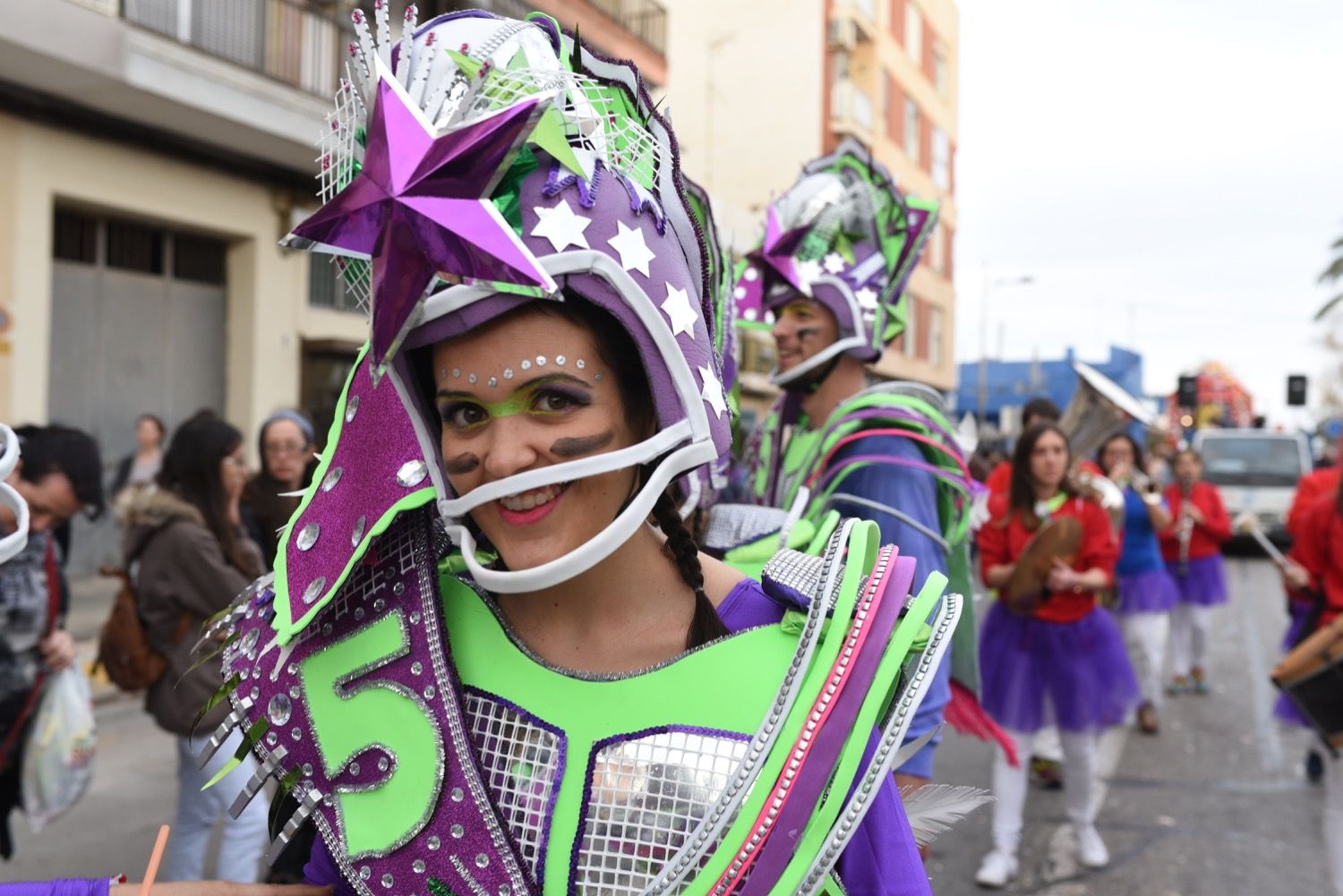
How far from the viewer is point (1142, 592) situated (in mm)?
7188

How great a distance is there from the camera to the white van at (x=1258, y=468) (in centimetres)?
1861

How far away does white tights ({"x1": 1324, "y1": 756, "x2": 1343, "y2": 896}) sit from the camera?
12.8ft

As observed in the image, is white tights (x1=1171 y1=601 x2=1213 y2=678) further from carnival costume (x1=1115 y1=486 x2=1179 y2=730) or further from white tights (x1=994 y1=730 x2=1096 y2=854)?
white tights (x1=994 y1=730 x2=1096 y2=854)

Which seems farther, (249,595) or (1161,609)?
(1161,609)

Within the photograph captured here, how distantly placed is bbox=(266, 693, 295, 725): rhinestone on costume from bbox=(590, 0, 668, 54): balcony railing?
17.2 metres

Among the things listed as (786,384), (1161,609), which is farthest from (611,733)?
(1161,609)

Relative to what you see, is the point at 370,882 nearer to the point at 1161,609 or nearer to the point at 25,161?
the point at 1161,609

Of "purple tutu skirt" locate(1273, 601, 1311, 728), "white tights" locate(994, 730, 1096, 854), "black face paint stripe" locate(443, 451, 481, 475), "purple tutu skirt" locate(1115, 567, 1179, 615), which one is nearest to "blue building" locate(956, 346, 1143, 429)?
"purple tutu skirt" locate(1115, 567, 1179, 615)

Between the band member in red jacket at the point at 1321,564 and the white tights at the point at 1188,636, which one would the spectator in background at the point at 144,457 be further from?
the white tights at the point at 1188,636

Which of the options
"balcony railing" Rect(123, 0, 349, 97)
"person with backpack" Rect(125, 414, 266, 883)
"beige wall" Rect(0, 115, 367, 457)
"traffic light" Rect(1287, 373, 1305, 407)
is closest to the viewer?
"person with backpack" Rect(125, 414, 266, 883)

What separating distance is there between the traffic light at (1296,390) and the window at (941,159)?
14.0 metres

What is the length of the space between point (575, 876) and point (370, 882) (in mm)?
264

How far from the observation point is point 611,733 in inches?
56.7

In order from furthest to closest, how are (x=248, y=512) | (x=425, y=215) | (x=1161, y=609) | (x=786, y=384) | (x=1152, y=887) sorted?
1. (x=1161, y=609)
2. (x=248, y=512)
3. (x=1152, y=887)
4. (x=786, y=384)
5. (x=425, y=215)
